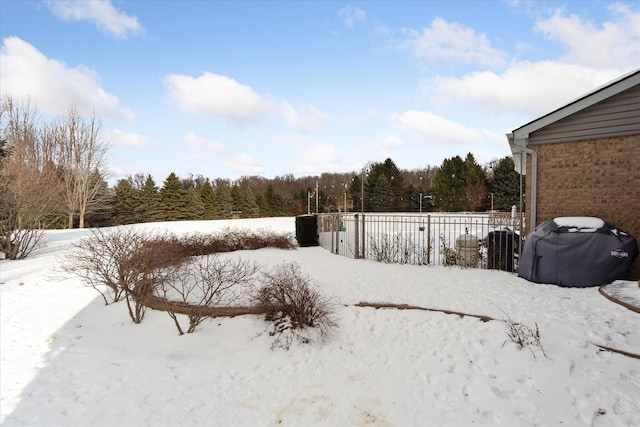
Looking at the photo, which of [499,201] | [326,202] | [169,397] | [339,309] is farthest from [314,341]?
[326,202]

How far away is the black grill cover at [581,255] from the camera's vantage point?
6566mm

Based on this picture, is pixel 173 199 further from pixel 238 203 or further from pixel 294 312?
pixel 294 312

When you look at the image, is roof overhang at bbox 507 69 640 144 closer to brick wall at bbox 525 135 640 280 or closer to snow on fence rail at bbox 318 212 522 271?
brick wall at bbox 525 135 640 280

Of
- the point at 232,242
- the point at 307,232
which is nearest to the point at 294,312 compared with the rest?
the point at 232,242

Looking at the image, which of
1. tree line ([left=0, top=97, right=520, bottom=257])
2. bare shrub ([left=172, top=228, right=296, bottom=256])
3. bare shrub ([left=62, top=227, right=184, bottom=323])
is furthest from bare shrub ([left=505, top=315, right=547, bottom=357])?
tree line ([left=0, top=97, right=520, bottom=257])

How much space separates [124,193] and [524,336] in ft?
128

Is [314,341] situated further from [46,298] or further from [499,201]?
[499,201]

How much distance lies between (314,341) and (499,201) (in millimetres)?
45862

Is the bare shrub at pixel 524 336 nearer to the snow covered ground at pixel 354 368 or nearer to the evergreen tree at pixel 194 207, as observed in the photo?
the snow covered ground at pixel 354 368

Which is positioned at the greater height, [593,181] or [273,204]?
[593,181]

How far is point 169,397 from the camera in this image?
159 inches

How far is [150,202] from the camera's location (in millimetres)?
35406

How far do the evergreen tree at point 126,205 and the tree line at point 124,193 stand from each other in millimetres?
95

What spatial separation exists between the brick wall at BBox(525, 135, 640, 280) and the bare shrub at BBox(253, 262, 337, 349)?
6203 mm
